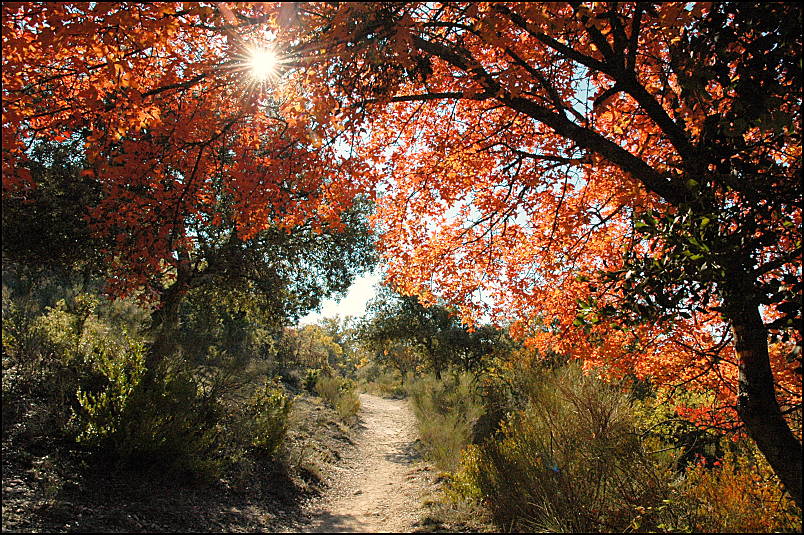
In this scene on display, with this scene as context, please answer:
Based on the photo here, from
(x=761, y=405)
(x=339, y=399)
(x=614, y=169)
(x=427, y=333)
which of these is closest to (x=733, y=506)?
(x=761, y=405)

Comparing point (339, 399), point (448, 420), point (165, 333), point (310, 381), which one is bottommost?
point (339, 399)

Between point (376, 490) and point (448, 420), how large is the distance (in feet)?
12.2

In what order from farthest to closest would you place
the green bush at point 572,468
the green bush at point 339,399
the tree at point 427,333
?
the tree at point 427,333, the green bush at point 339,399, the green bush at point 572,468

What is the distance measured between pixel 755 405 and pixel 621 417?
1.75 m

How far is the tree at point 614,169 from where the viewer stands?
3.17 metres

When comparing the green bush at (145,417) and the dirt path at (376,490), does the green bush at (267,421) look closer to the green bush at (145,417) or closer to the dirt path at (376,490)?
the green bush at (145,417)

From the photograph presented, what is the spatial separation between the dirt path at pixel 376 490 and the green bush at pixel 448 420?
0.52 metres

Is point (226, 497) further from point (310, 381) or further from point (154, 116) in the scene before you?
point (310, 381)

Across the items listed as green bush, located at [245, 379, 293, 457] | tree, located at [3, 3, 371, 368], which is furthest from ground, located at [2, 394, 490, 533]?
tree, located at [3, 3, 371, 368]

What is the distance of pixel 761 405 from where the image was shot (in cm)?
366

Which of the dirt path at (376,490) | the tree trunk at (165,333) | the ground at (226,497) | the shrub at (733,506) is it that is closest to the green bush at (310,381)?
the dirt path at (376,490)

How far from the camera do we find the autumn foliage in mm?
3248

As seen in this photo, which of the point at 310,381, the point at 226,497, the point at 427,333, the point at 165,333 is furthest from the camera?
the point at 427,333

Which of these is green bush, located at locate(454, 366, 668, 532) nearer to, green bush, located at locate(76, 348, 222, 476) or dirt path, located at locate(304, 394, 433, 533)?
dirt path, located at locate(304, 394, 433, 533)
